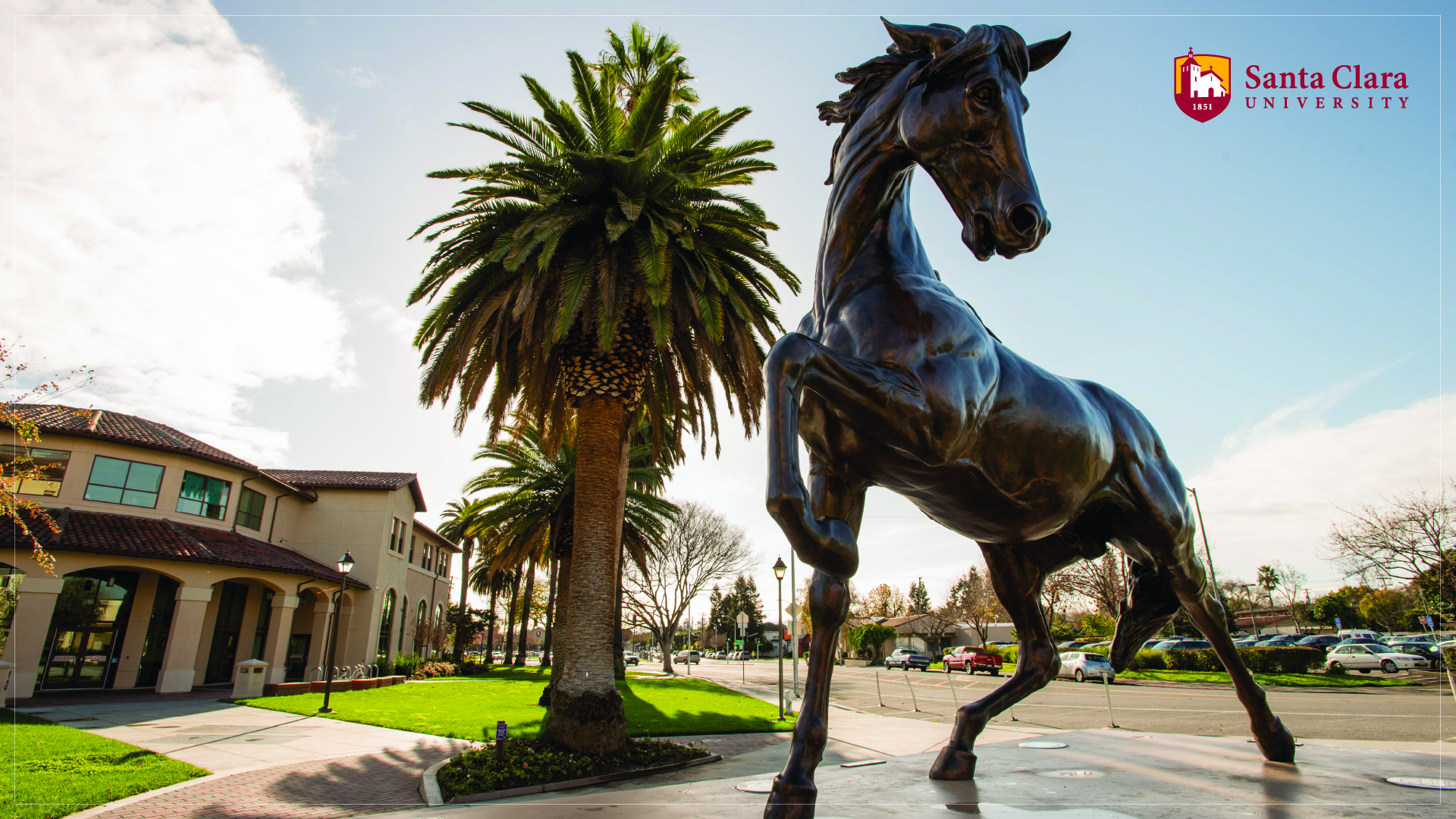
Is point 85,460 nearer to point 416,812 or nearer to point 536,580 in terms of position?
point 416,812

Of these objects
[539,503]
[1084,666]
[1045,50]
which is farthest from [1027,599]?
[1084,666]

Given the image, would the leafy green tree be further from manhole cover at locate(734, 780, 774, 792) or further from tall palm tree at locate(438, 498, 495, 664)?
manhole cover at locate(734, 780, 774, 792)

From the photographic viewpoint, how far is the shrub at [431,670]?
38.4 m

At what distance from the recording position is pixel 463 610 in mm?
50562

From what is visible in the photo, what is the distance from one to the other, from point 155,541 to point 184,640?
12.0 feet

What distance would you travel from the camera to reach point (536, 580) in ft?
232

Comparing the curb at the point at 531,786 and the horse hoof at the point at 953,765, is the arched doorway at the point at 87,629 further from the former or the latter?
the horse hoof at the point at 953,765

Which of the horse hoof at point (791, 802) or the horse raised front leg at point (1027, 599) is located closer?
the horse hoof at point (791, 802)

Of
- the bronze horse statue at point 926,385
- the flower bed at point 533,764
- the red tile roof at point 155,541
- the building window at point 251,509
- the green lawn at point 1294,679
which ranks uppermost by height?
the building window at point 251,509

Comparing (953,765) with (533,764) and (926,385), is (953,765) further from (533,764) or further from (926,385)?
(533,764)

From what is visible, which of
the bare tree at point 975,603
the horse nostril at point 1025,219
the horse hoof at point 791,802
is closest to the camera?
the horse hoof at point 791,802

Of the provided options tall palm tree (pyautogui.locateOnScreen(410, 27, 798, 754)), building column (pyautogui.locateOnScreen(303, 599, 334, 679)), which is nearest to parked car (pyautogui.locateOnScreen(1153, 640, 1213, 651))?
tall palm tree (pyautogui.locateOnScreen(410, 27, 798, 754))

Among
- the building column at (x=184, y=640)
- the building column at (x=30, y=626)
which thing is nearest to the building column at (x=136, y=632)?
the building column at (x=184, y=640)

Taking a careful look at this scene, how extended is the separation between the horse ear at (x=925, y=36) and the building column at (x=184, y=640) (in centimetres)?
3105
